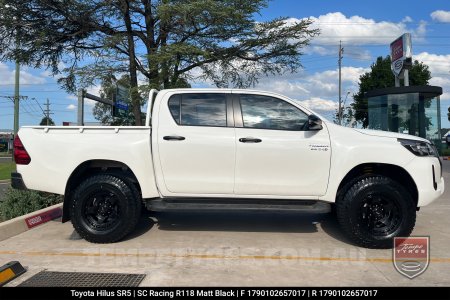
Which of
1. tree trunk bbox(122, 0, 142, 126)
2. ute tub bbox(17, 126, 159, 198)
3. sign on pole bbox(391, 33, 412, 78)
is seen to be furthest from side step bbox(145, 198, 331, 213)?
sign on pole bbox(391, 33, 412, 78)

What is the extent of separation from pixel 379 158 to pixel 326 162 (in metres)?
0.65

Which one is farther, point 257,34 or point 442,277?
point 257,34

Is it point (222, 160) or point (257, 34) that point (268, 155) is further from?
point (257, 34)

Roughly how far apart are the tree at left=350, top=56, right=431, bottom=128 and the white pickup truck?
3836cm

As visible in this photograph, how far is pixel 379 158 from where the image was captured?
17.7 feet

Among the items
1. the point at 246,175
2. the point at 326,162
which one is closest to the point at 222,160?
the point at 246,175

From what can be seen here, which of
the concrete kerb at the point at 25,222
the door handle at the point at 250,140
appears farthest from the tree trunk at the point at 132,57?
the door handle at the point at 250,140

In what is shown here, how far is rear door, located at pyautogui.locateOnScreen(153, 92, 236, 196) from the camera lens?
5488 millimetres

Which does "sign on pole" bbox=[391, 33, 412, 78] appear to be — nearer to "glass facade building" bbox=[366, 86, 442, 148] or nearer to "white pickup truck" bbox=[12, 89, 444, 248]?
"glass facade building" bbox=[366, 86, 442, 148]

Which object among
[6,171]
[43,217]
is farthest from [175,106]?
[6,171]

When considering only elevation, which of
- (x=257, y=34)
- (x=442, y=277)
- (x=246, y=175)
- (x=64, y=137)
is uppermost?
(x=257, y=34)

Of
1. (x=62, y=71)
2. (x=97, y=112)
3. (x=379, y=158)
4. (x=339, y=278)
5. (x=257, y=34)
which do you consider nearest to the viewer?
(x=339, y=278)

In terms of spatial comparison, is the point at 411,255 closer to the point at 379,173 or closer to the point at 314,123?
the point at 379,173

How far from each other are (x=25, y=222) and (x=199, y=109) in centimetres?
316
